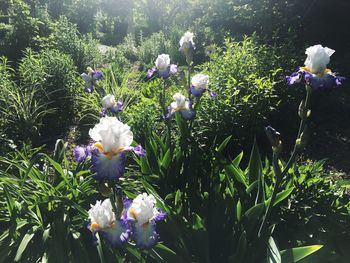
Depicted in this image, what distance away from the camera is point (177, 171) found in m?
2.71

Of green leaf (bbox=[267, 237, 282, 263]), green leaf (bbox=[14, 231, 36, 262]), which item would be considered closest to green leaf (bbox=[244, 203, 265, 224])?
green leaf (bbox=[267, 237, 282, 263])

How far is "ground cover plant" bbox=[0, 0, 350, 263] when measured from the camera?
6.44ft

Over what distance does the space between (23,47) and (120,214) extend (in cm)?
541

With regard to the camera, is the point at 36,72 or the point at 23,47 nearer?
the point at 36,72

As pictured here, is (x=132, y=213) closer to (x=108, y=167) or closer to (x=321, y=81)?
(x=108, y=167)

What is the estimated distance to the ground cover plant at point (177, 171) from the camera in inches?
77.3

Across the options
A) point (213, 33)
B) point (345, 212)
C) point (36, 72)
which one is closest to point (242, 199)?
point (345, 212)

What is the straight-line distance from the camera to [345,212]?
2.52 metres

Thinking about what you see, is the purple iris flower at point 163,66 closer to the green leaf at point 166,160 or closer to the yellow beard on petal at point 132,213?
the green leaf at point 166,160

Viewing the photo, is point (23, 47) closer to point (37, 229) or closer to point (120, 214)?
point (37, 229)

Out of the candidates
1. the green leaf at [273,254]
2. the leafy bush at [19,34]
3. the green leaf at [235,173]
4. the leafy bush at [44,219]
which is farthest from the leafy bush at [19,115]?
the green leaf at [273,254]

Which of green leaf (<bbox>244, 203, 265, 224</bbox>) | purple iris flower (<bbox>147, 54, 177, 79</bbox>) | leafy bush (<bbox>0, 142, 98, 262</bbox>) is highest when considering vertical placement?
purple iris flower (<bbox>147, 54, 177, 79</bbox>)

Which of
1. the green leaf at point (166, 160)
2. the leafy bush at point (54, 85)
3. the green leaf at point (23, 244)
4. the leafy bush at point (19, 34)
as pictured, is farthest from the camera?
the leafy bush at point (19, 34)

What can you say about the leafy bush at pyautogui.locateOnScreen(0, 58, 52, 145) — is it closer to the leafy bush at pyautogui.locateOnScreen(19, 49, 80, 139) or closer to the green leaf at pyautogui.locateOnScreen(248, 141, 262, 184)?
the leafy bush at pyautogui.locateOnScreen(19, 49, 80, 139)
